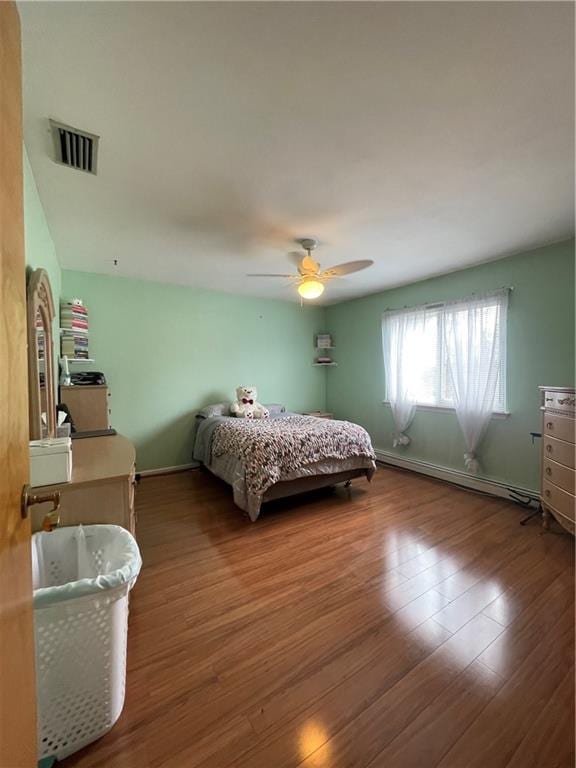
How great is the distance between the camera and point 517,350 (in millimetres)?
3094

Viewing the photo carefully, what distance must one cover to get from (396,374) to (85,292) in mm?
3887

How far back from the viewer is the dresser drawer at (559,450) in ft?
7.29

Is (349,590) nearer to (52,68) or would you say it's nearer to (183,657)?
(183,657)

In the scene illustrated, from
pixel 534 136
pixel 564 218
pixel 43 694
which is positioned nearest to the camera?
pixel 43 694

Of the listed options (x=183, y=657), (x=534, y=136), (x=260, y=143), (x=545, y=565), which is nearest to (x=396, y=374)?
(x=545, y=565)

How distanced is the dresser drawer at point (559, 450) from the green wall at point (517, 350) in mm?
567

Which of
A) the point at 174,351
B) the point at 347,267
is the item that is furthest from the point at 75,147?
the point at 174,351

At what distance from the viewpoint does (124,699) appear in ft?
4.06

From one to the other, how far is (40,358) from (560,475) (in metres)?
3.69

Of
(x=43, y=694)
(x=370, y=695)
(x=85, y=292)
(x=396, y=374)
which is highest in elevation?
(x=85, y=292)

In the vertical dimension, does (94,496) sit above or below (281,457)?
above

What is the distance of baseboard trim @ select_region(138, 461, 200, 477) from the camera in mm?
3930

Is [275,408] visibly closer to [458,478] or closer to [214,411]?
[214,411]

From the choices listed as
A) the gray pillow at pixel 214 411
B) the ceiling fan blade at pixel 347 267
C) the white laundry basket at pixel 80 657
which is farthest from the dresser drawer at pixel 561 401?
the gray pillow at pixel 214 411
